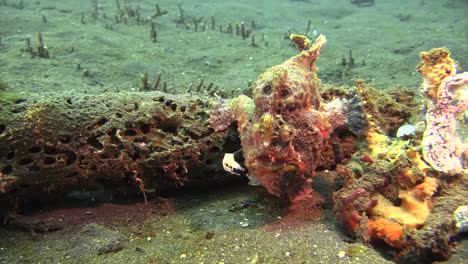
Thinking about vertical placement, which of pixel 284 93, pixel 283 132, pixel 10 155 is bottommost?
pixel 10 155

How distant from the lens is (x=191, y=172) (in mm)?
2982

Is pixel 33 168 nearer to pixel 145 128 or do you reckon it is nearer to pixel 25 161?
pixel 25 161

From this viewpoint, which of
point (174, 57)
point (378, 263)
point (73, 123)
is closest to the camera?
point (378, 263)

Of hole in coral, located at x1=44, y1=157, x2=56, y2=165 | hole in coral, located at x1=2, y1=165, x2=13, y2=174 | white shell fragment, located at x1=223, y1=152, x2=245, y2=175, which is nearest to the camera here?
hole in coral, located at x1=2, y1=165, x2=13, y2=174

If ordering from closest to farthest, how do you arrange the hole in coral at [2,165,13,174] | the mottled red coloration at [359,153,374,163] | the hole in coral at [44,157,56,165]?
the hole in coral at [2,165,13,174] → the hole in coral at [44,157,56,165] → the mottled red coloration at [359,153,374,163]

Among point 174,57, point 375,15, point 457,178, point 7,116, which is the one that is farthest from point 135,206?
point 375,15

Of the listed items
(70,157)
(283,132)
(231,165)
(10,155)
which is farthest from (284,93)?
(10,155)

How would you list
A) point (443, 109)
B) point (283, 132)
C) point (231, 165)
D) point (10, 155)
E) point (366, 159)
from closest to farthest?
point (283, 132) → point (10, 155) → point (443, 109) → point (366, 159) → point (231, 165)

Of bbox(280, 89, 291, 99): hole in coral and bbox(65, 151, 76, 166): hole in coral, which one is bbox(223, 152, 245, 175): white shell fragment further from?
bbox(65, 151, 76, 166): hole in coral

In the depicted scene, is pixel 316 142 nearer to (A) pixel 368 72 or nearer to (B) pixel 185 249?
(B) pixel 185 249

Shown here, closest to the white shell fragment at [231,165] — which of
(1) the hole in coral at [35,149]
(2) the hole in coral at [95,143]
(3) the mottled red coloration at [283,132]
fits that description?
(3) the mottled red coloration at [283,132]

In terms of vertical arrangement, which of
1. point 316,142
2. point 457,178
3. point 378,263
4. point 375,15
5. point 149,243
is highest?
point 375,15

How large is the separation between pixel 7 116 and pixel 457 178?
3829 mm

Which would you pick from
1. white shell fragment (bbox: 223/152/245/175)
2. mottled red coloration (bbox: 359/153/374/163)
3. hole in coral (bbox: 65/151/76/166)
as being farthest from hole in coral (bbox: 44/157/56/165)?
mottled red coloration (bbox: 359/153/374/163)
